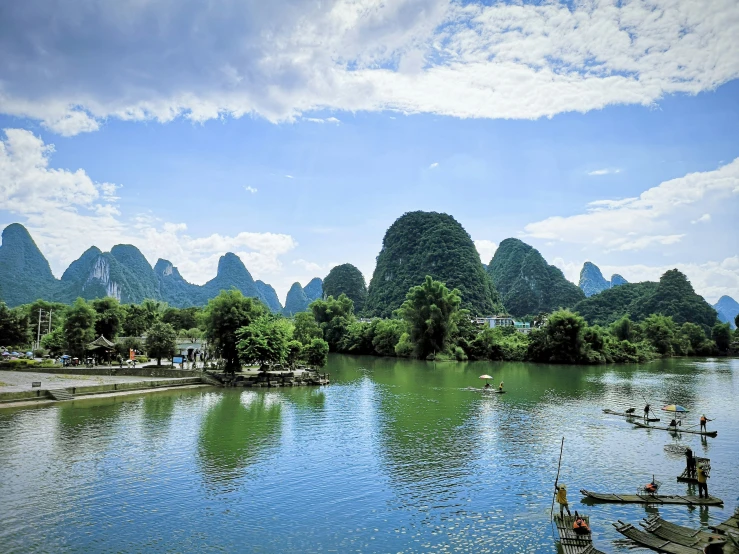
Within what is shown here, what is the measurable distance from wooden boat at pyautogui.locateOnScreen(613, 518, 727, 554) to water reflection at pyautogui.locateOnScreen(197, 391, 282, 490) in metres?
11.6

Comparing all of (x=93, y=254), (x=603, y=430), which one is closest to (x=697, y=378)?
(x=603, y=430)

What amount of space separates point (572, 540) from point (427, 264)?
129 meters

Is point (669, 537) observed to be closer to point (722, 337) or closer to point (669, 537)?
point (669, 537)

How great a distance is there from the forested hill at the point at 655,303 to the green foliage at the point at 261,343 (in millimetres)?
89185

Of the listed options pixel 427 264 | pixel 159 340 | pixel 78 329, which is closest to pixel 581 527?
pixel 159 340

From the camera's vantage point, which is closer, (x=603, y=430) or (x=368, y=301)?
(x=603, y=430)

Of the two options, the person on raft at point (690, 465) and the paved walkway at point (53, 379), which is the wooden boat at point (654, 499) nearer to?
the person on raft at point (690, 465)

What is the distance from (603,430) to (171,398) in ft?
80.1

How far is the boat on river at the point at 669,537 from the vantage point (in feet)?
39.2

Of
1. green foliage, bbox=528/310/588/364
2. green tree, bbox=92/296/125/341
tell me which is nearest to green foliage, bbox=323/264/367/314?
green foliage, bbox=528/310/588/364

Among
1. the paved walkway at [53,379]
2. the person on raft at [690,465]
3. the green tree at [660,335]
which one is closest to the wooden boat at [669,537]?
the person on raft at [690,465]

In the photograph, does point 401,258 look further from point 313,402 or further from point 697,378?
point 313,402

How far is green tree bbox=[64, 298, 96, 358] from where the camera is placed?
148 ft

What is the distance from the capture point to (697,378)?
163 ft
